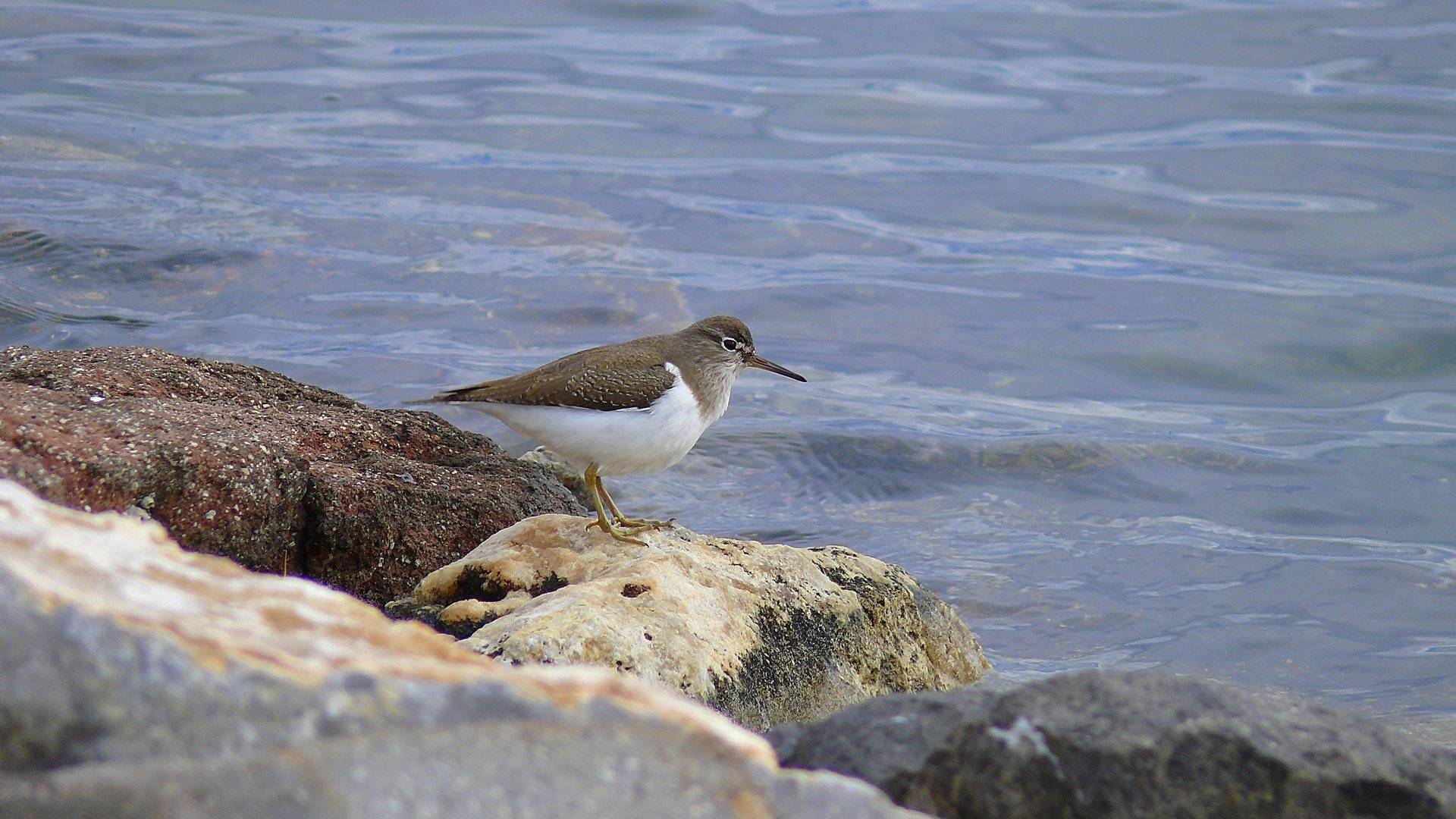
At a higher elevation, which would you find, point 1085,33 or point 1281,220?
point 1085,33

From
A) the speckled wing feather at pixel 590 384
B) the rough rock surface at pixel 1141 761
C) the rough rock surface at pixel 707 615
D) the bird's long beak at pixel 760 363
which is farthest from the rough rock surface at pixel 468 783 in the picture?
the bird's long beak at pixel 760 363

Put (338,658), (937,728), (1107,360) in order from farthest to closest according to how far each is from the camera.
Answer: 1. (1107,360)
2. (937,728)
3. (338,658)

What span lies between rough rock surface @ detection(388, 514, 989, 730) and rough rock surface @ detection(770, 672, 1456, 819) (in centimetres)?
119

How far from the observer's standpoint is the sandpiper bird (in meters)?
5.57

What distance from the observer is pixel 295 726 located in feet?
6.44

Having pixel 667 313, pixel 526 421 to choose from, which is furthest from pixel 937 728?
pixel 667 313

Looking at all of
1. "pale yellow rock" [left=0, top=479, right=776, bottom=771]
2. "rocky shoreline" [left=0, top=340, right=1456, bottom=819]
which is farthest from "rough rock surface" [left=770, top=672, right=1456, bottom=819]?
"pale yellow rock" [left=0, top=479, right=776, bottom=771]

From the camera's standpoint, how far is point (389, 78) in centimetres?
1686

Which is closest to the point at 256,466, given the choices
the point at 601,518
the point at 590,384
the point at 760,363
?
the point at 601,518

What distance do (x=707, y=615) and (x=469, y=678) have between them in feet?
7.40

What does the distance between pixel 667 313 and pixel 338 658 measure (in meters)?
8.83

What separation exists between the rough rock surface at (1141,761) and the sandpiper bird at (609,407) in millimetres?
2677

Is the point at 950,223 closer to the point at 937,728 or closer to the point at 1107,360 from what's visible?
the point at 1107,360

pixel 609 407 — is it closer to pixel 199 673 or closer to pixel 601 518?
pixel 601 518
